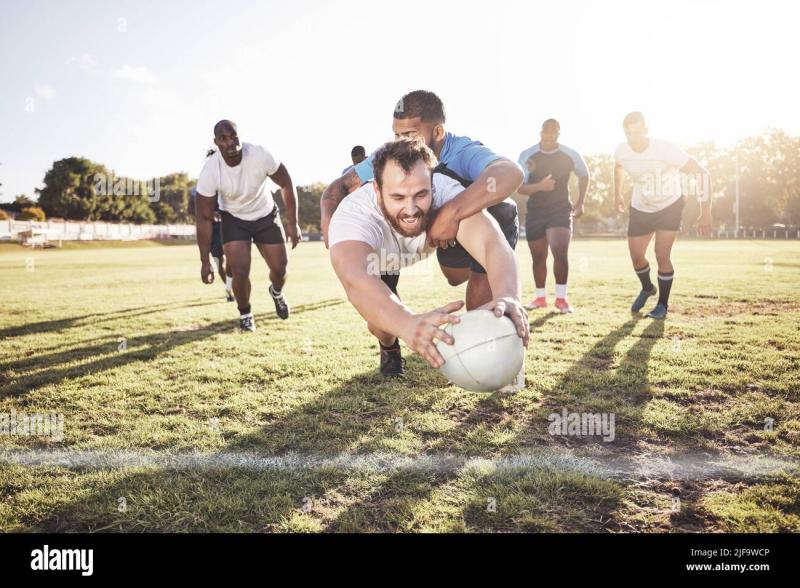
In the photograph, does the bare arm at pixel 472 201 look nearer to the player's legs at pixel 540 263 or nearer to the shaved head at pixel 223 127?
the shaved head at pixel 223 127

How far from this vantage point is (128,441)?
3.51 meters

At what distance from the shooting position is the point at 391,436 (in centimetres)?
350

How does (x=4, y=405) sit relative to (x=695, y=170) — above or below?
below

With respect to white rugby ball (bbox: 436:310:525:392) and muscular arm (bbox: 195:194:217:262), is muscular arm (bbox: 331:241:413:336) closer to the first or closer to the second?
white rugby ball (bbox: 436:310:525:392)

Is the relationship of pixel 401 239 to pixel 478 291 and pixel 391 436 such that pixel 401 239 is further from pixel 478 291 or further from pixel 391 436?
pixel 391 436

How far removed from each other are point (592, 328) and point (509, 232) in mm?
2736

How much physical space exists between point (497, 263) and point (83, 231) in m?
73.6

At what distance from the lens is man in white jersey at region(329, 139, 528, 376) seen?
2.62m

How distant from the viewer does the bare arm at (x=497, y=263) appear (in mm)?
2730

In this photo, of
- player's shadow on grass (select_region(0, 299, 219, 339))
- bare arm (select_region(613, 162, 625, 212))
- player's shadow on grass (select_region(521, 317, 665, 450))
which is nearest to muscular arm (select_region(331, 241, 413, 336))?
player's shadow on grass (select_region(521, 317, 665, 450))

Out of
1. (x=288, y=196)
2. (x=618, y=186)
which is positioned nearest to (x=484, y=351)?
(x=288, y=196)

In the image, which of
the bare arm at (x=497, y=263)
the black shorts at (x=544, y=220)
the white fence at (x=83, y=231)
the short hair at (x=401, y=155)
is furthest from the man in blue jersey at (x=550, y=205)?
the white fence at (x=83, y=231)
